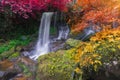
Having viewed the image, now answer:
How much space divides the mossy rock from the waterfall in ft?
12.7

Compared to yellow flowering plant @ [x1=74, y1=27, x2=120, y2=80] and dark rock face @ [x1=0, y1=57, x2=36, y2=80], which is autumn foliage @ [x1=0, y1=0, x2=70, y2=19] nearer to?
dark rock face @ [x1=0, y1=57, x2=36, y2=80]

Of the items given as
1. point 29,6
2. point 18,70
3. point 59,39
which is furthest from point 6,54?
point 29,6

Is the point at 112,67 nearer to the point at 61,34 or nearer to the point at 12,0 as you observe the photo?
the point at 61,34

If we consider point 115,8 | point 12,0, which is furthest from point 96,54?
point 12,0

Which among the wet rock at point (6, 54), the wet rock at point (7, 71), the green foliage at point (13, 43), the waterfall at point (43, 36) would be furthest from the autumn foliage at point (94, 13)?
the wet rock at point (7, 71)

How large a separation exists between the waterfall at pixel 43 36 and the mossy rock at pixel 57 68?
12.7ft

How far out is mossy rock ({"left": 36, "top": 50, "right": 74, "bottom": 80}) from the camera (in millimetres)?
6004

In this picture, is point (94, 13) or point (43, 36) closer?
point (94, 13)

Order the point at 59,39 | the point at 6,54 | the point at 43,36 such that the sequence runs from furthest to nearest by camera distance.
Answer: the point at 43,36 → the point at 59,39 → the point at 6,54

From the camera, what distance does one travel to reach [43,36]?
36.6 ft

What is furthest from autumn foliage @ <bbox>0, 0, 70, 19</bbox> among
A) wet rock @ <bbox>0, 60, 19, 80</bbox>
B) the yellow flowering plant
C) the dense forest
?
the yellow flowering plant

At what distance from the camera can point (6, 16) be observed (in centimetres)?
1099

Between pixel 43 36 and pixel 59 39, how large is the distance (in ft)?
2.81

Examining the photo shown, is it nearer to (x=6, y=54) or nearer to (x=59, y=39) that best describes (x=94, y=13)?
(x=59, y=39)
